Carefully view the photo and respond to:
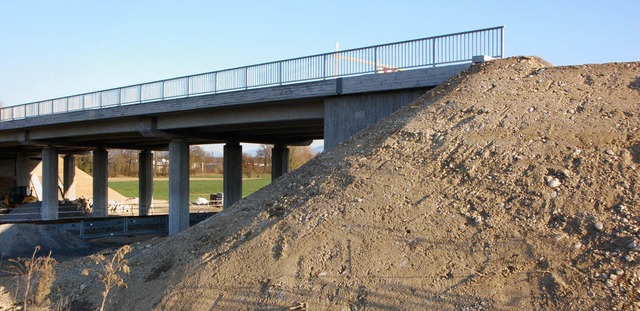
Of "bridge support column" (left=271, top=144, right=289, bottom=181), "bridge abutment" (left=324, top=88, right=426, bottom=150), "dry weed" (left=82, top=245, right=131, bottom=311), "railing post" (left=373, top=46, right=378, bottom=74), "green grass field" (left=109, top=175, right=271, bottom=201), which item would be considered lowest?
"green grass field" (left=109, top=175, right=271, bottom=201)

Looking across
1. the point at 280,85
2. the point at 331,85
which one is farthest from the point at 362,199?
the point at 280,85

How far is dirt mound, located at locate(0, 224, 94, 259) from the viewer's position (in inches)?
682

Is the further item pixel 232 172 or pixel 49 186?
pixel 49 186

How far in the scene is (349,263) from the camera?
744cm

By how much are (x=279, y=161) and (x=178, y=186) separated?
6.37m

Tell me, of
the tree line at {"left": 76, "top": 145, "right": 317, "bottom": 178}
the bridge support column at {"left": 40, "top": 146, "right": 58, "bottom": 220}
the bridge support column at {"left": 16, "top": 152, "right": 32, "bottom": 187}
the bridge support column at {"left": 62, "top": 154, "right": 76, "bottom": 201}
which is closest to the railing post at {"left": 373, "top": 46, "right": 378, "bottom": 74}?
the bridge support column at {"left": 40, "top": 146, "right": 58, "bottom": 220}

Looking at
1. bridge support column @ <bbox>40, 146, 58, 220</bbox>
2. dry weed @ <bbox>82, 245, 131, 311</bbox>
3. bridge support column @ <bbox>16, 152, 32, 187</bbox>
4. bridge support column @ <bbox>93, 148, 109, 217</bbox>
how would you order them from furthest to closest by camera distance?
bridge support column @ <bbox>16, 152, 32, 187</bbox> < bridge support column @ <bbox>93, 148, 109, 217</bbox> < bridge support column @ <bbox>40, 146, 58, 220</bbox> < dry weed @ <bbox>82, 245, 131, 311</bbox>

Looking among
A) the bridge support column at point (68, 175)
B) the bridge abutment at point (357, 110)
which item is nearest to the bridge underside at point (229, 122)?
the bridge abutment at point (357, 110)

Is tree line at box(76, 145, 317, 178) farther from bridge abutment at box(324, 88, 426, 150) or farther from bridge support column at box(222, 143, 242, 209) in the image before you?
bridge abutment at box(324, 88, 426, 150)

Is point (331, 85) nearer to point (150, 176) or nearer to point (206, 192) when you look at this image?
point (150, 176)

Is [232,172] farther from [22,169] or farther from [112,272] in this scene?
[22,169]

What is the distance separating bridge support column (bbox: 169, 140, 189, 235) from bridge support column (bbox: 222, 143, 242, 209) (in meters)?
2.32

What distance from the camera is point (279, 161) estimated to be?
31.3m

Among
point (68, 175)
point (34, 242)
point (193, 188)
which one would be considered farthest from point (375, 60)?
point (193, 188)
